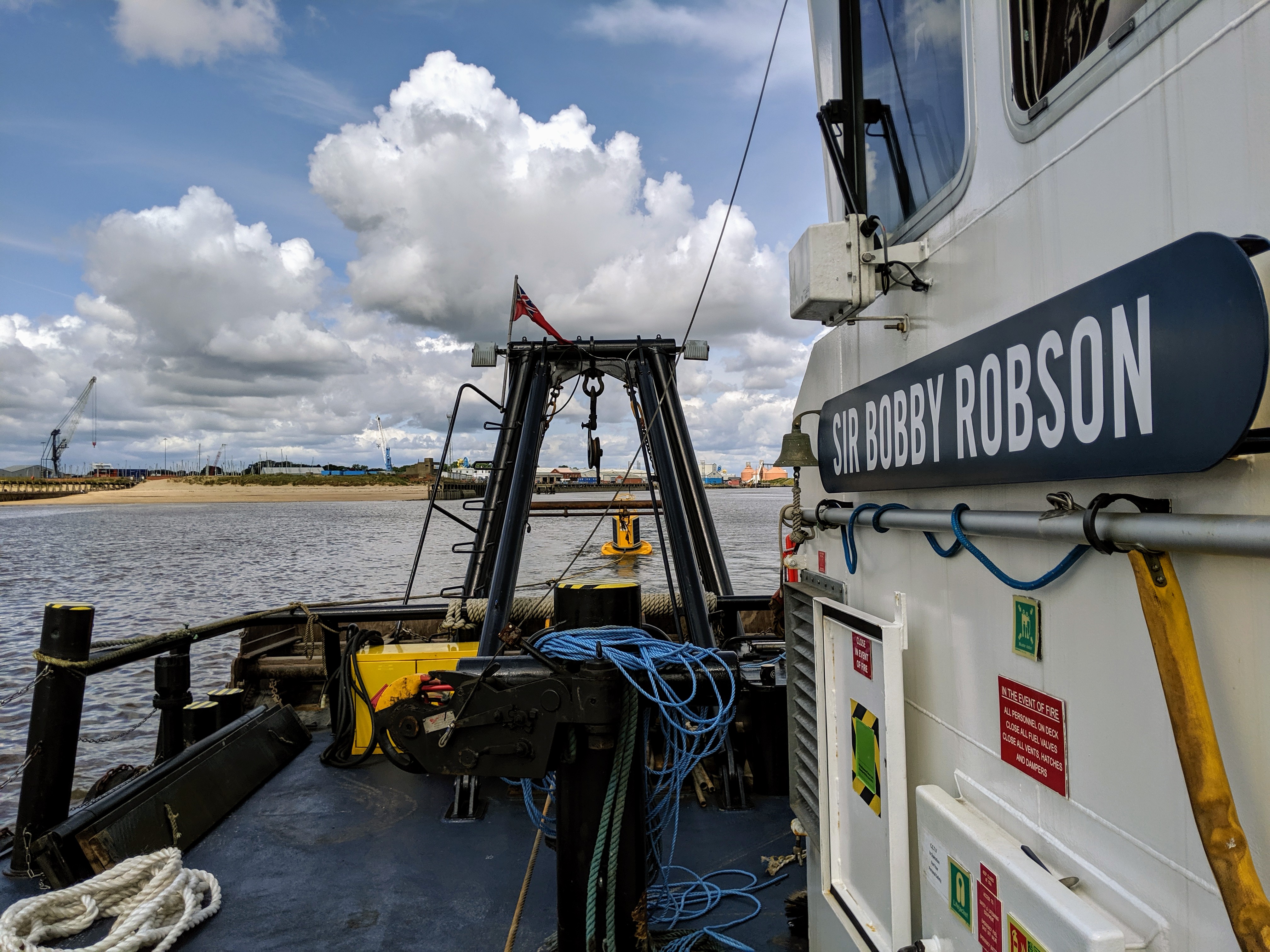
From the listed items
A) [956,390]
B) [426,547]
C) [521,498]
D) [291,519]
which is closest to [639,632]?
[956,390]

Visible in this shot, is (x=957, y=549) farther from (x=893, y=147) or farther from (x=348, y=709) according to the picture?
(x=348, y=709)

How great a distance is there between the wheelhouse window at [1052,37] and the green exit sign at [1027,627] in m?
0.99

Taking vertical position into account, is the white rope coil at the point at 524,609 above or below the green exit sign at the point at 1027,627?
below

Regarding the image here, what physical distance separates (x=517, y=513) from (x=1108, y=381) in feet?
16.0

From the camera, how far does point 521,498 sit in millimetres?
5852

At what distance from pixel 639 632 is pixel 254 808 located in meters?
3.44

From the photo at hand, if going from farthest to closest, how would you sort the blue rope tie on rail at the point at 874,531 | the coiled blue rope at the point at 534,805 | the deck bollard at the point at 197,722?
the deck bollard at the point at 197,722, the coiled blue rope at the point at 534,805, the blue rope tie on rail at the point at 874,531

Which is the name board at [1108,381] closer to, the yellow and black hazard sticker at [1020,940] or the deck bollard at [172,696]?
the yellow and black hazard sticker at [1020,940]

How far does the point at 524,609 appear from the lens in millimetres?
7324

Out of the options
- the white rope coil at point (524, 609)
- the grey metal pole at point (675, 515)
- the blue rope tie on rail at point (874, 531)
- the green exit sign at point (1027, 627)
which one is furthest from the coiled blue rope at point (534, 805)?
the white rope coil at point (524, 609)

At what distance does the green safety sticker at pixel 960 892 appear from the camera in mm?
1635

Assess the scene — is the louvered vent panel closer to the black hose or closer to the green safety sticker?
the green safety sticker

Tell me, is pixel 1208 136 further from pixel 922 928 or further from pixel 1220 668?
pixel 922 928

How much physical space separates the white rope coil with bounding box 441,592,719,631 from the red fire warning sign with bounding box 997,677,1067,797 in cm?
391
